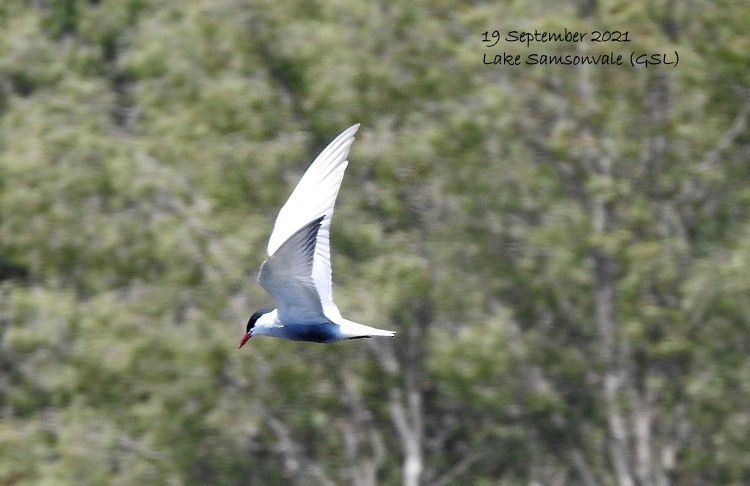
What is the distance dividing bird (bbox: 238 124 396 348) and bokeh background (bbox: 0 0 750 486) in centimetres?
490

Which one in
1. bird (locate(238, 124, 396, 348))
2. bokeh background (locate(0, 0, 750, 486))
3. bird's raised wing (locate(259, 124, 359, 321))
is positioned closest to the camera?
bird (locate(238, 124, 396, 348))

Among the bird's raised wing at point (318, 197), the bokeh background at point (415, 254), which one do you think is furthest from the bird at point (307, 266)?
the bokeh background at point (415, 254)

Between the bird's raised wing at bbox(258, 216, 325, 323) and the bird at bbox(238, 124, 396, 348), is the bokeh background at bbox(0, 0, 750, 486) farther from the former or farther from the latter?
the bird's raised wing at bbox(258, 216, 325, 323)

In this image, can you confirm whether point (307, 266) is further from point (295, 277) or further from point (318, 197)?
point (318, 197)

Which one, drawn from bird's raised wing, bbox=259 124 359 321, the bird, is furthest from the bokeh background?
bird's raised wing, bbox=259 124 359 321

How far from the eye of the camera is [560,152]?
14.6 meters

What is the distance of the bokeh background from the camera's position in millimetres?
14375

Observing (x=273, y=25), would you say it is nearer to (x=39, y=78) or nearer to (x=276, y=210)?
(x=276, y=210)

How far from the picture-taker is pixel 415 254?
1436 centimetres

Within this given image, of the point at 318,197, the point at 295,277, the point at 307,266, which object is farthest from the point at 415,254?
the point at 307,266

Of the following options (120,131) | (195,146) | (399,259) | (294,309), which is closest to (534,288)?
(399,259)

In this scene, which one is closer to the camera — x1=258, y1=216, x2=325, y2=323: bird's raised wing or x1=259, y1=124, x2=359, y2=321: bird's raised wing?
x1=258, y1=216, x2=325, y2=323: bird's raised wing

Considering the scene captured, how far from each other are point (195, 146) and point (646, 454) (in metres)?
5.15

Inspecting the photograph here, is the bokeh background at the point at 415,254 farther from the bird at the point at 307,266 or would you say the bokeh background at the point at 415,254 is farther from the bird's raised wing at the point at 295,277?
the bird's raised wing at the point at 295,277
